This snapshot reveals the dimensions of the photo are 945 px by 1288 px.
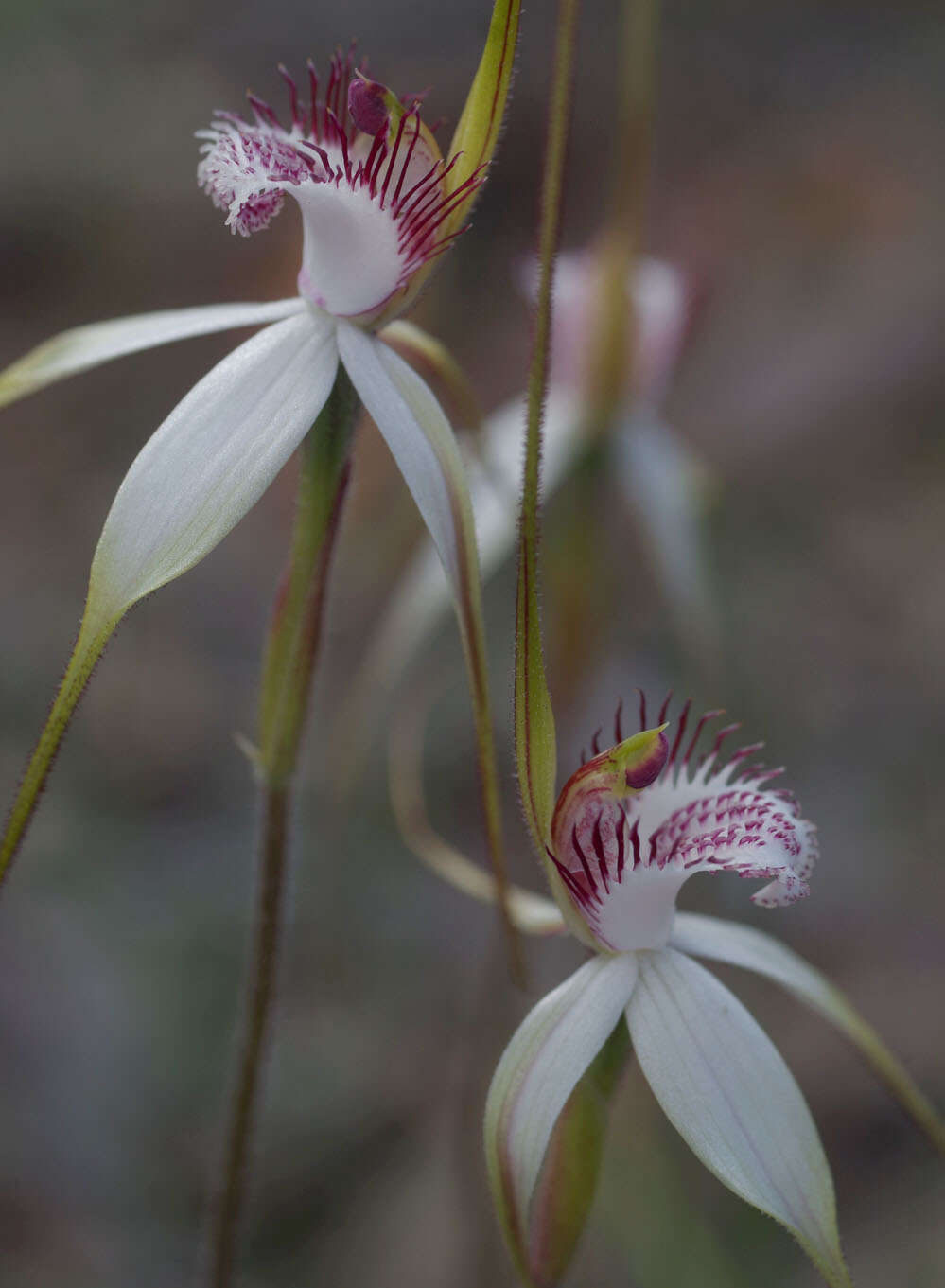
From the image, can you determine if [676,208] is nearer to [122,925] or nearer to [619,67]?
[619,67]

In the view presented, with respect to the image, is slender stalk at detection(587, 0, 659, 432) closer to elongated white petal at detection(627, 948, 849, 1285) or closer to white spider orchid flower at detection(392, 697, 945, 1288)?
white spider orchid flower at detection(392, 697, 945, 1288)

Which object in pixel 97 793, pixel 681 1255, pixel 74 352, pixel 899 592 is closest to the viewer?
pixel 74 352

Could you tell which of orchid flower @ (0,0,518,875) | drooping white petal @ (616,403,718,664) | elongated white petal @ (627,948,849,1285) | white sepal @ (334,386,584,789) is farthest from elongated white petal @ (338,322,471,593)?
drooping white petal @ (616,403,718,664)

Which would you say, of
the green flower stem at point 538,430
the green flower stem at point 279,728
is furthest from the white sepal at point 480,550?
the green flower stem at point 538,430

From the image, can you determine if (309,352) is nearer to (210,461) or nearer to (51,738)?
(210,461)

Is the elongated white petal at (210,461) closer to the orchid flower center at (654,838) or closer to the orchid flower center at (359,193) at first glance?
the orchid flower center at (359,193)

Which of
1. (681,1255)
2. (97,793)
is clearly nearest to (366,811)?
(97,793)

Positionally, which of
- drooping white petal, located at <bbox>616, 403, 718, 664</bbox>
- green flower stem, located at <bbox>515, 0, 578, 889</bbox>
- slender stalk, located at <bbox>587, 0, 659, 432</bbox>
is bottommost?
green flower stem, located at <bbox>515, 0, 578, 889</bbox>
